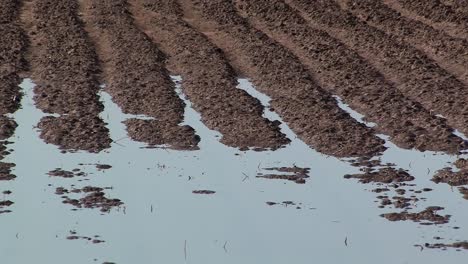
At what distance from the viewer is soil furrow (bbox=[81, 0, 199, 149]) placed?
10133 millimetres

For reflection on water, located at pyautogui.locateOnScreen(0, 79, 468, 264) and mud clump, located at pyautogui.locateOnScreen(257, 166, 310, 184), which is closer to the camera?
reflection on water, located at pyautogui.locateOnScreen(0, 79, 468, 264)

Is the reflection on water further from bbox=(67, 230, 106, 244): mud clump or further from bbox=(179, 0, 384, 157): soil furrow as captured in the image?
bbox=(179, 0, 384, 157): soil furrow

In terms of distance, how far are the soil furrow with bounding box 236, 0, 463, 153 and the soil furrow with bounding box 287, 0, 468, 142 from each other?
14 cm

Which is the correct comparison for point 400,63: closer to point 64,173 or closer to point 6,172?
point 64,173

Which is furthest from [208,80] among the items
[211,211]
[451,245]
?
[451,245]

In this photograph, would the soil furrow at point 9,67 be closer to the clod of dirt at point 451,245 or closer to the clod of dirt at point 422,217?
the clod of dirt at point 422,217

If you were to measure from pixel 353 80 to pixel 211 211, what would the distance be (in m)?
3.91

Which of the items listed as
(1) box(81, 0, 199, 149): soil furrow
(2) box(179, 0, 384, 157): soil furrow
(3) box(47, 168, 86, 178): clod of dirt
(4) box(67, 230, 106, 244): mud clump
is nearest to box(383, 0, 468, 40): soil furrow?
(2) box(179, 0, 384, 157): soil furrow

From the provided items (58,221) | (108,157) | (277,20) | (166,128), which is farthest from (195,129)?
(277,20)

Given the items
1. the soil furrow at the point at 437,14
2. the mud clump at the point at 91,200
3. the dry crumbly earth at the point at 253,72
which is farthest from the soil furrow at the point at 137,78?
the soil furrow at the point at 437,14

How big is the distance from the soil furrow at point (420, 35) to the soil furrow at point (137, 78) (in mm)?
2964

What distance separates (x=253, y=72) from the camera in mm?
12180

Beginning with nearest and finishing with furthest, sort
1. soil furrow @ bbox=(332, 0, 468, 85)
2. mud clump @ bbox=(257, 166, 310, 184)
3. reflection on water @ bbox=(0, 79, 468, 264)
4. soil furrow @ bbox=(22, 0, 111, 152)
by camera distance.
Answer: reflection on water @ bbox=(0, 79, 468, 264), mud clump @ bbox=(257, 166, 310, 184), soil furrow @ bbox=(22, 0, 111, 152), soil furrow @ bbox=(332, 0, 468, 85)

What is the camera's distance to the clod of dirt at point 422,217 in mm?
8055
